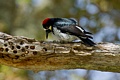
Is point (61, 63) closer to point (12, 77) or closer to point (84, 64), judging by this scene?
point (84, 64)

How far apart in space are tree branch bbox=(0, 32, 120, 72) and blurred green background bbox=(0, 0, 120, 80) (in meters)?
2.47

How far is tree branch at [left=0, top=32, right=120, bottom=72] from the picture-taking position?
3.05m

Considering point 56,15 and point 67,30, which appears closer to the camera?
point 67,30

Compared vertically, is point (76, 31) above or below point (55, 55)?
above

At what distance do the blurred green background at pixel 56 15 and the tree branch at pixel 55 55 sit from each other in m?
2.47

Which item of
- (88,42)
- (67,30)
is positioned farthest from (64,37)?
(88,42)

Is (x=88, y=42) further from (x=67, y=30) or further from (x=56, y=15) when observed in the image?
(x=56, y=15)

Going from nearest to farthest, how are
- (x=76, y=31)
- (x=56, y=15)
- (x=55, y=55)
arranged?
(x=55, y=55), (x=76, y=31), (x=56, y=15)

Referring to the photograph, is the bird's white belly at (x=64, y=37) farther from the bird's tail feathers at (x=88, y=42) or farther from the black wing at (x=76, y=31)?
the bird's tail feathers at (x=88, y=42)

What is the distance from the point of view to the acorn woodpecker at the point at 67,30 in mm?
3247

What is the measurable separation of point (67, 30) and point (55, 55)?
41 cm

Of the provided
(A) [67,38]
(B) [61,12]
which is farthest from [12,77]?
(A) [67,38]

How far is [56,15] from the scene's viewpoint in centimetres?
735

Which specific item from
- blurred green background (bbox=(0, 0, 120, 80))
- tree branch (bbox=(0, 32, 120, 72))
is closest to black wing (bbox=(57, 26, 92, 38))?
tree branch (bbox=(0, 32, 120, 72))
